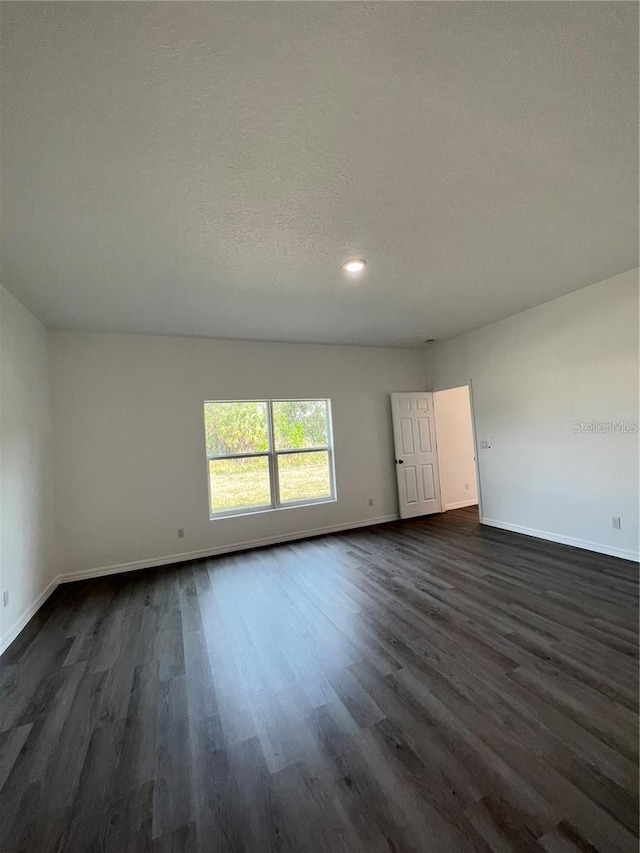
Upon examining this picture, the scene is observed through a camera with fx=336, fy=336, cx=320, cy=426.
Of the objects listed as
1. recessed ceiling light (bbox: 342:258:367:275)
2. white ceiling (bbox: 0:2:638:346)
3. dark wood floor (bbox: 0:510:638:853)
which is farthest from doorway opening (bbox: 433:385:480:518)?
recessed ceiling light (bbox: 342:258:367:275)

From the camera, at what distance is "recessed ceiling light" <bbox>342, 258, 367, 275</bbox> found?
2.59 meters

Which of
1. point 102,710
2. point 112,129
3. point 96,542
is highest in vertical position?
point 112,129

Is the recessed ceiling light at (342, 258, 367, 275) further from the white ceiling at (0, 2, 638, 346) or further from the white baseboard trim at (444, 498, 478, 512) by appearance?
the white baseboard trim at (444, 498, 478, 512)

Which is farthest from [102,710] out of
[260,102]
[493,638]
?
[260,102]

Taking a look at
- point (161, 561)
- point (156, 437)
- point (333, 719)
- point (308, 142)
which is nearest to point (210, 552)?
point (161, 561)

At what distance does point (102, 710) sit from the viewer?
1803 mm

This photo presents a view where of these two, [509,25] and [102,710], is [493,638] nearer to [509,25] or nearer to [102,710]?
[102,710]

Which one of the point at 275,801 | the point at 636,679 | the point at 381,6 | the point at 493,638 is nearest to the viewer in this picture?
the point at 381,6

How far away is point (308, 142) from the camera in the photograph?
4.99ft

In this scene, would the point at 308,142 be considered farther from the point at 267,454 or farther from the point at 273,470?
the point at 273,470

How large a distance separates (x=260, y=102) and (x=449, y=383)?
463 cm

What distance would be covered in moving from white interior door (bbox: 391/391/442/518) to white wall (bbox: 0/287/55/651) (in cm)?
447

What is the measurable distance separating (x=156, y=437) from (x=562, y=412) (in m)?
4.73

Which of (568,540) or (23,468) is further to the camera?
(568,540)
